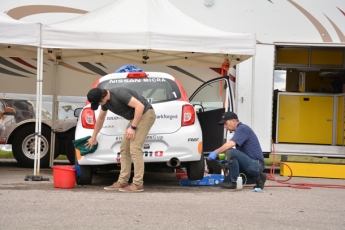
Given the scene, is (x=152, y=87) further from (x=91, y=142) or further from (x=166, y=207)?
(x=166, y=207)

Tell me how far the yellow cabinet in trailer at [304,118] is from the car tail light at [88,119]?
6176mm

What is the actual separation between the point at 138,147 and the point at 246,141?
168cm

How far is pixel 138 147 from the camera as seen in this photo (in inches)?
334

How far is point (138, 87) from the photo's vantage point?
932cm

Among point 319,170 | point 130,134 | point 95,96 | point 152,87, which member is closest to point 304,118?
point 319,170

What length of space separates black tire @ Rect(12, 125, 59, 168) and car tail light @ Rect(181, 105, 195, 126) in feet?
14.3

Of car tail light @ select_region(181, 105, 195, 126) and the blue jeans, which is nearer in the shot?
car tail light @ select_region(181, 105, 195, 126)

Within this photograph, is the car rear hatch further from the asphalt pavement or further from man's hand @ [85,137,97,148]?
the asphalt pavement

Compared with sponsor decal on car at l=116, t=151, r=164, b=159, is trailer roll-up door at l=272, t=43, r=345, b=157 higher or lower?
higher

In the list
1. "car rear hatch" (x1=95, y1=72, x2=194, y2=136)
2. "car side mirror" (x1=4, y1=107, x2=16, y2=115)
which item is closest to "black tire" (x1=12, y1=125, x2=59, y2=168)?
"car side mirror" (x1=4, y1=107, x2=16, y2=115)

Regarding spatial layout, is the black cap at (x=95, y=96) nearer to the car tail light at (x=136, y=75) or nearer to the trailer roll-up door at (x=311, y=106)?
the car tail light at (x=136, y=75)

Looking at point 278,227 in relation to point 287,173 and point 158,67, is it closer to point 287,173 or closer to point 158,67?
point 287,173

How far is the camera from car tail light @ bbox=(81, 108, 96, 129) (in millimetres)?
8852

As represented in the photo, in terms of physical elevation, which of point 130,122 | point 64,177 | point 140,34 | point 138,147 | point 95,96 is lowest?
point 64,177
